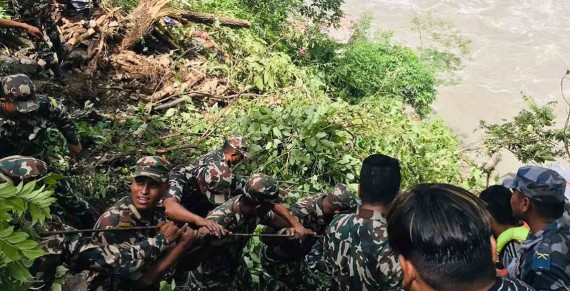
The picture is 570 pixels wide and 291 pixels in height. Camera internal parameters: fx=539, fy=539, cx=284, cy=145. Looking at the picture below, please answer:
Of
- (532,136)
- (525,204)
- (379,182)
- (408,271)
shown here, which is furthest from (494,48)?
(408,271)

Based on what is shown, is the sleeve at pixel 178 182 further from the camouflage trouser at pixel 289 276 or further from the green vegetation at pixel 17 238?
the green vegetation at pixel 17 238

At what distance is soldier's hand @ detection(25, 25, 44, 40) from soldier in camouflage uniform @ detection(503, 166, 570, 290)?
5400mm

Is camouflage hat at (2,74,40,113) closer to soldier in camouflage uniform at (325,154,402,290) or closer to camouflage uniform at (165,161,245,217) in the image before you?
camouflage uniform at (165,161,245,217)

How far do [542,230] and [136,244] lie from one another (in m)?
2.16

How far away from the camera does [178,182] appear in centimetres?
412

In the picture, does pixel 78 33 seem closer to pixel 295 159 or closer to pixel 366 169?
pixel 295 159

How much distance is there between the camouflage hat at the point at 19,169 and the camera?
9.46ft

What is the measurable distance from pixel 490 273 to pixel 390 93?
383 inches

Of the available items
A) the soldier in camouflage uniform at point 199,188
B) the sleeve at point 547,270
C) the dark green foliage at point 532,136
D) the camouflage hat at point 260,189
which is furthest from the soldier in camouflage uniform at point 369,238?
the dark green foliage at point 532,136

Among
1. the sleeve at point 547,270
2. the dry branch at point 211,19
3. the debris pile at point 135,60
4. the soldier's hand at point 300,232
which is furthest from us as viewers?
the dry branch at point 211,19

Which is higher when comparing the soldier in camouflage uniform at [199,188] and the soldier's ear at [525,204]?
the soldier's ear at [525,204]

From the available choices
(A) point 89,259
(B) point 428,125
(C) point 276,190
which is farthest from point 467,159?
(A) point 89,259

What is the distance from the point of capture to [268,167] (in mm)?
5562

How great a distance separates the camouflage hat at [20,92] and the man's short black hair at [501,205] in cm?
346
